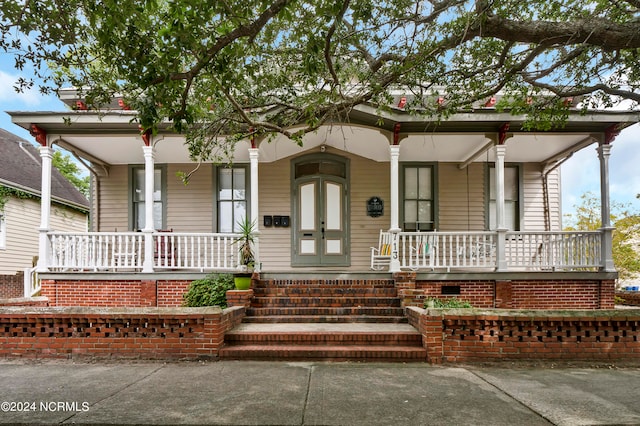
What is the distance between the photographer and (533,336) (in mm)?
5121

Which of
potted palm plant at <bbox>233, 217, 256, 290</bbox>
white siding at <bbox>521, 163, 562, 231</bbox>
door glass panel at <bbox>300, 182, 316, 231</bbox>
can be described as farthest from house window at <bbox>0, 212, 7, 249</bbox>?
white siding at <bbox>521, 163, 562, 231</bbox>

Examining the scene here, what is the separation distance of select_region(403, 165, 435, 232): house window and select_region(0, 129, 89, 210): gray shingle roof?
45.4ft

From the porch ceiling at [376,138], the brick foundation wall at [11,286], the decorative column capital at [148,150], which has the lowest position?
the brick foundation wall at [11,286]

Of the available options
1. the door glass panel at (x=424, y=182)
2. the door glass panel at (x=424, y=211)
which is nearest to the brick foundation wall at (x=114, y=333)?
the door glass panel at (x=424, y=211)

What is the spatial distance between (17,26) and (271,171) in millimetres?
6257

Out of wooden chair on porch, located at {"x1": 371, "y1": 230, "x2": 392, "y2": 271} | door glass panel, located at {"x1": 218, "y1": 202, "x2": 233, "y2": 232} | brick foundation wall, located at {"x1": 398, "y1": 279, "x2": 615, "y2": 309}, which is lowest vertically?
brick foundation wall, located at {"x1": 398, "y1": 279, "x2": 615, "y2": 309}

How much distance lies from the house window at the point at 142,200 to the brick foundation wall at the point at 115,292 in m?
2.28

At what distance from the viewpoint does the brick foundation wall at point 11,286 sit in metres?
13.2

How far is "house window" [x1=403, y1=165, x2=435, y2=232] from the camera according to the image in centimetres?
1012

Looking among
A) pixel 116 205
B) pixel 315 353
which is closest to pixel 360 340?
pixel 315 353

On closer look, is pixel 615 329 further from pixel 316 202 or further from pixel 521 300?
pixel 316 202

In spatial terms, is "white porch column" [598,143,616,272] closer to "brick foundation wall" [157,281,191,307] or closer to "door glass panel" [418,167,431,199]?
"door glass panel" [418,167,431,199]

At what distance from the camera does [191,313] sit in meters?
5.19

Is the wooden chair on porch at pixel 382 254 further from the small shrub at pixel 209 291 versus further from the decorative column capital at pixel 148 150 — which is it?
the decorative column capital at pixel 148 150
